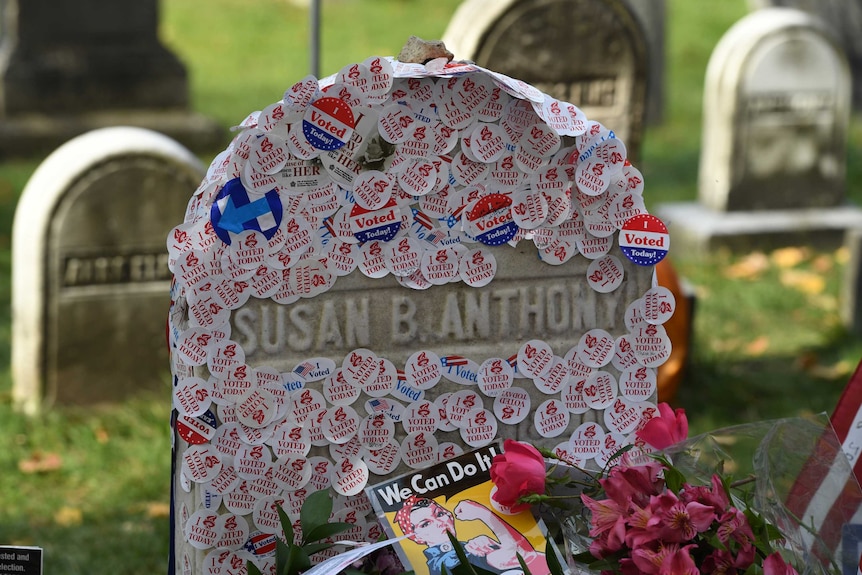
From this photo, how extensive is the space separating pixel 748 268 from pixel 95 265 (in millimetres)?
3205

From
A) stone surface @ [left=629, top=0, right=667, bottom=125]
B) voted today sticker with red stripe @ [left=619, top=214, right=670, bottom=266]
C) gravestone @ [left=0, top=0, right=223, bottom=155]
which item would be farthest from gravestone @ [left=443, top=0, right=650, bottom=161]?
gravestone @ [left=0, top=0, right=223, bottom=155]

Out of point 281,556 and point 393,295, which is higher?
point 393,295

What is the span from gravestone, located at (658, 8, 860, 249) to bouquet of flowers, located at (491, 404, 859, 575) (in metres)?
4.00

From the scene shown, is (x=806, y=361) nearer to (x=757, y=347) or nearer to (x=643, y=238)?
(x=757, y=347)

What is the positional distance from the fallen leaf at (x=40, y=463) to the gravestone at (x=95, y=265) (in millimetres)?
274

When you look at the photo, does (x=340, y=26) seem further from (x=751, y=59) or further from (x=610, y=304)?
(x=610, y=304)

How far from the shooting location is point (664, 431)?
1819mm

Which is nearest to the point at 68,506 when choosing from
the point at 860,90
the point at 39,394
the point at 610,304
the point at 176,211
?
the point at 39,394

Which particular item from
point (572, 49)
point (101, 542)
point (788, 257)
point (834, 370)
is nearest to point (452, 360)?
point (101, 542)

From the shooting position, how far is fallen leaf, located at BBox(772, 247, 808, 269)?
551cm

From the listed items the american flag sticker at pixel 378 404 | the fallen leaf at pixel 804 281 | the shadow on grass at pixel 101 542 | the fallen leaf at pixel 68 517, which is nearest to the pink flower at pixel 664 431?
the american flag sticker at pixel 378 404

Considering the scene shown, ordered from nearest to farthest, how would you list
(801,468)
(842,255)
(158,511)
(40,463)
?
(801,468), (158,511), (40,463), (842,255)

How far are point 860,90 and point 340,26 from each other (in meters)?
5.12

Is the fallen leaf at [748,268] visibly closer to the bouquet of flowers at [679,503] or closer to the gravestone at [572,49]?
the gravestone at [572,49]
